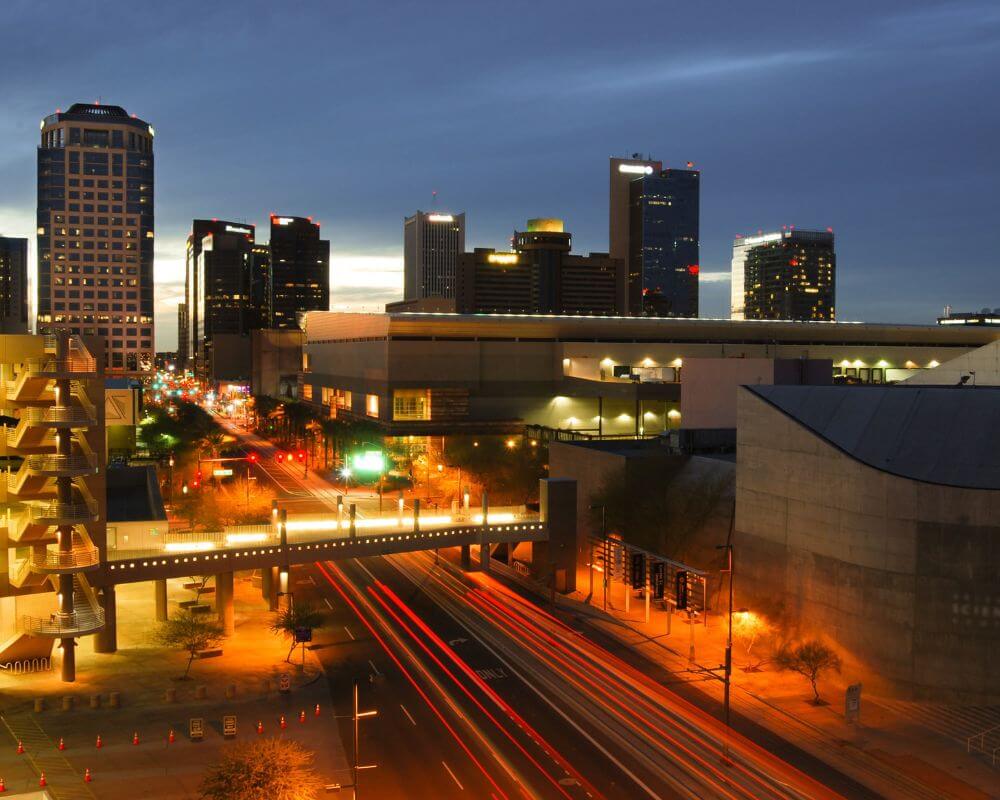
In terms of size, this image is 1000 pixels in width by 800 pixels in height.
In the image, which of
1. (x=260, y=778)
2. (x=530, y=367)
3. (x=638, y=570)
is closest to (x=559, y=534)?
(x=638, y=570)

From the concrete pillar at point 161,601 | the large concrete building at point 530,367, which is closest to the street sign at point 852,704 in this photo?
the concrete pillar at point 161,601

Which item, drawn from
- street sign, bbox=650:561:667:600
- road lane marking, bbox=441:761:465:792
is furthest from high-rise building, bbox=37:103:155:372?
road lane marking, bbox=441:761:465:792

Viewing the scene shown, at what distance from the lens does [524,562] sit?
70.7 m

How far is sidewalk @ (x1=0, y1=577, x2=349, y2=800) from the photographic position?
34.2 meters

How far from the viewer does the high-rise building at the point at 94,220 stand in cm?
19062

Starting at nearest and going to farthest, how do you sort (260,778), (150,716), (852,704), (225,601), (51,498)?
(260,778)
(150,716)
(852,704)
(51,498)
(225,601)

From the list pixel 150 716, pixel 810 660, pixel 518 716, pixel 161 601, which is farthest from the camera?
pixel 161 601

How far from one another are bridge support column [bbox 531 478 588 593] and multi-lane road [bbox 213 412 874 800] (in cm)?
363

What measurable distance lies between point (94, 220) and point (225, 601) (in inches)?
6470

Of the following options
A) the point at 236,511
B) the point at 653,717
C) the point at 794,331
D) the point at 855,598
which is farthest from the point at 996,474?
the point at 794,331

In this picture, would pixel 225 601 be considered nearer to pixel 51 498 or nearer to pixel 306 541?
pixel 306 541

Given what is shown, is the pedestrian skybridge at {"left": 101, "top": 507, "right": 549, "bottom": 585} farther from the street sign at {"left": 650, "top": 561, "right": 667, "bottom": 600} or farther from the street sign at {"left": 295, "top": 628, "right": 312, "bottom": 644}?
the street sign at {"left": 650, "top": 561, "right": 667, "bottom": 600}

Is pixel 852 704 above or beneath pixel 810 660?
beneath

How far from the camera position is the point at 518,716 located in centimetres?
4000
